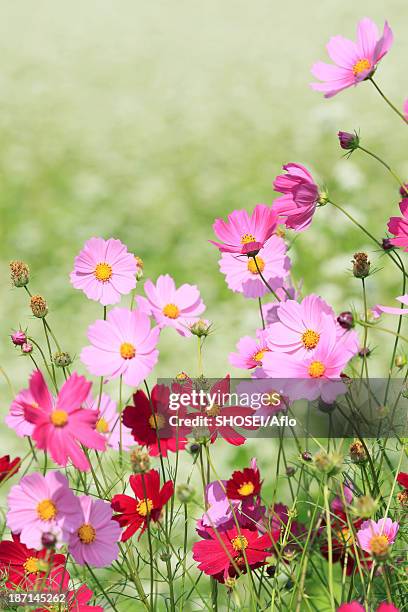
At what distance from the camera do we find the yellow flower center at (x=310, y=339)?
0.60 metres

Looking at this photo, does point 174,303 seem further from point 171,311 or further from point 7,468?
point 7,468

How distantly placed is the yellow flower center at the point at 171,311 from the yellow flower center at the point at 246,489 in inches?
5.4

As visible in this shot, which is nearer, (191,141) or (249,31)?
(191,141)

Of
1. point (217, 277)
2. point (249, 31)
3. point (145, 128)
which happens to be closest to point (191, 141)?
point (145, 128)

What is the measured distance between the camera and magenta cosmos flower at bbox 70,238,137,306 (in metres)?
0.65

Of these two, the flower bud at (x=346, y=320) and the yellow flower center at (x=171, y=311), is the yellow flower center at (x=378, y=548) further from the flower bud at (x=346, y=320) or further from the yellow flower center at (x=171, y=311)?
the yellow flower center at (x=171, y=311)

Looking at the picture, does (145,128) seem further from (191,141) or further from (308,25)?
(308,25)

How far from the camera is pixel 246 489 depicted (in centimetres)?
64

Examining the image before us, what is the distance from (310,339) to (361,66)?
0.21 metres

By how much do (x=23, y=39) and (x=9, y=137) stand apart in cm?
120

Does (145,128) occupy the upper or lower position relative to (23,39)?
lower

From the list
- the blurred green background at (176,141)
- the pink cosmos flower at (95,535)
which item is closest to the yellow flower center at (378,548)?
the pink cosmos flower at (95,535)

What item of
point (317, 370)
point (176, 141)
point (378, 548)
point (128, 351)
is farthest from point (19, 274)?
point (176, 141)

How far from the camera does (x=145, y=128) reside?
11.4 feet
